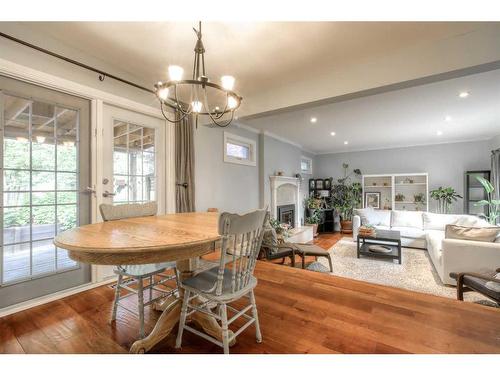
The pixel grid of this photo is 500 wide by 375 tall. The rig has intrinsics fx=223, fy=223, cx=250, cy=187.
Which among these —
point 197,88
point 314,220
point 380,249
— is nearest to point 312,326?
point 197,88

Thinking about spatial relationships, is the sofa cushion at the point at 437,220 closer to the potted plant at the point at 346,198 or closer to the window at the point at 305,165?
the potted plant at the point at 346,198

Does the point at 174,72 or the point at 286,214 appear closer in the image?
the point at 174,72

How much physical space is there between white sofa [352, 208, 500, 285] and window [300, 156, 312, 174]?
83.1 inches

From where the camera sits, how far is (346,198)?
22.5ft

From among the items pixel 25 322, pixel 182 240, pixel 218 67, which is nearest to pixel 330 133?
pixel 218 67

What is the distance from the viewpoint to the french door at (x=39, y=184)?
180 cm

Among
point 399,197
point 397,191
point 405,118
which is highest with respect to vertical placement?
point 405,118

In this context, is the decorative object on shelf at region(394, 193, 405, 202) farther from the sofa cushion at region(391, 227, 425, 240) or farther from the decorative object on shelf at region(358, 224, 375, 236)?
the decorative object on shelf at region(358, 224, 375, 236)

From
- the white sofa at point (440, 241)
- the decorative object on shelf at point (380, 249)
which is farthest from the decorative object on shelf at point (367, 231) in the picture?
the white sofa at point (440, 241)

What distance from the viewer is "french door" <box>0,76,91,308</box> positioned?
1797 mm

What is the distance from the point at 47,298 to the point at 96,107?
72.3 inches

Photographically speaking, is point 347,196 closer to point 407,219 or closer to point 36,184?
point 407,219

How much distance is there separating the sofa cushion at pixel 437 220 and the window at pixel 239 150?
3942 millimetres
